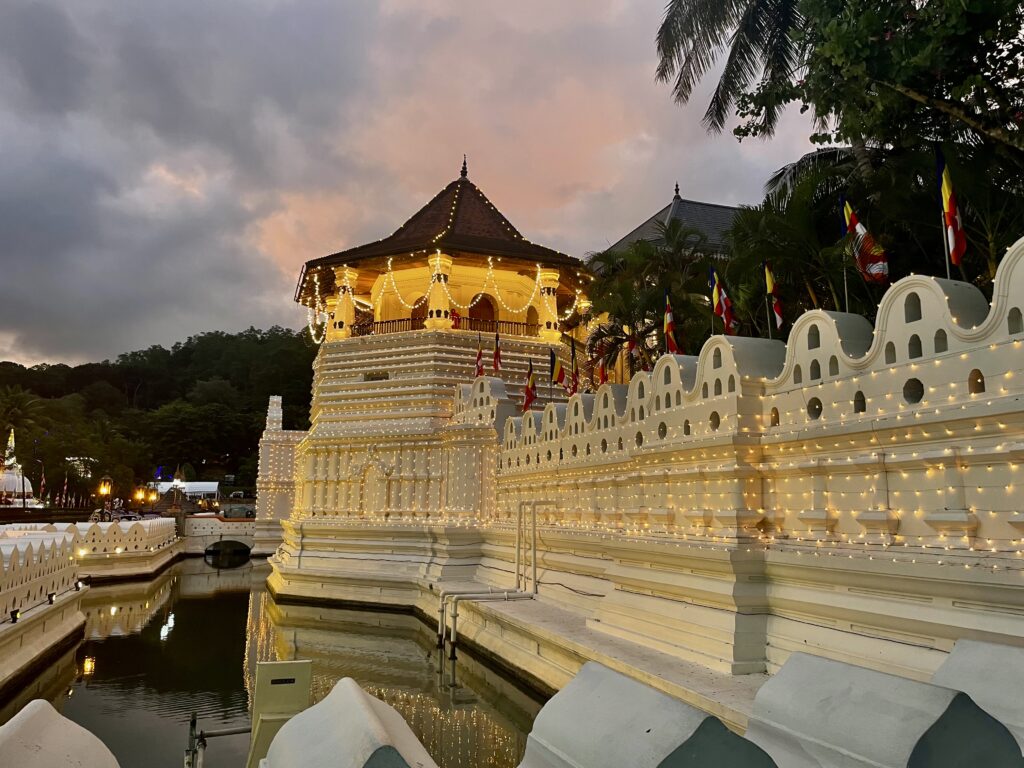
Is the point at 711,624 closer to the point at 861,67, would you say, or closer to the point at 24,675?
the point at 861,67

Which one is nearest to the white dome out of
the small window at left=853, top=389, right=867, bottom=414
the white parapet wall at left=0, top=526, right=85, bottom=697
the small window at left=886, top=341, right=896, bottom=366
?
the white parapet wall at left=0, top=526, right=85, bottom=697

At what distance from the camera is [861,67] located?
27.7 ft

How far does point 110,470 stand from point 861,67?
50.6 metres

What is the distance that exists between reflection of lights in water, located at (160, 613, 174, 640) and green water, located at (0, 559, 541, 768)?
23 mm

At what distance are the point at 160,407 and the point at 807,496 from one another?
227 ft

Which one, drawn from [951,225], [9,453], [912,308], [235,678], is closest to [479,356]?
[235,678]

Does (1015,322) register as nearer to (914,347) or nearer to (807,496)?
(914,347)

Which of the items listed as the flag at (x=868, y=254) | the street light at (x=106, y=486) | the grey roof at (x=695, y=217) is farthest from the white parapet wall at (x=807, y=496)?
the street light at (x=106, y=486)

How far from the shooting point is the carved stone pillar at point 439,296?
23.8 metres

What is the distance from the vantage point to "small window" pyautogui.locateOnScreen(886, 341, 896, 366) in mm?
7168

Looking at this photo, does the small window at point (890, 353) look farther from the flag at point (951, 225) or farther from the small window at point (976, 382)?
the flag at point (951, 225)

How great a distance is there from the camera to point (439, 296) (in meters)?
24.1

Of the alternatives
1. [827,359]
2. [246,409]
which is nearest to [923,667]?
[827,359]

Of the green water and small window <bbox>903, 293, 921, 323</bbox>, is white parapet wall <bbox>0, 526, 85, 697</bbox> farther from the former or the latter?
small window <bbox>903, 293, 921, 323</bbox>
